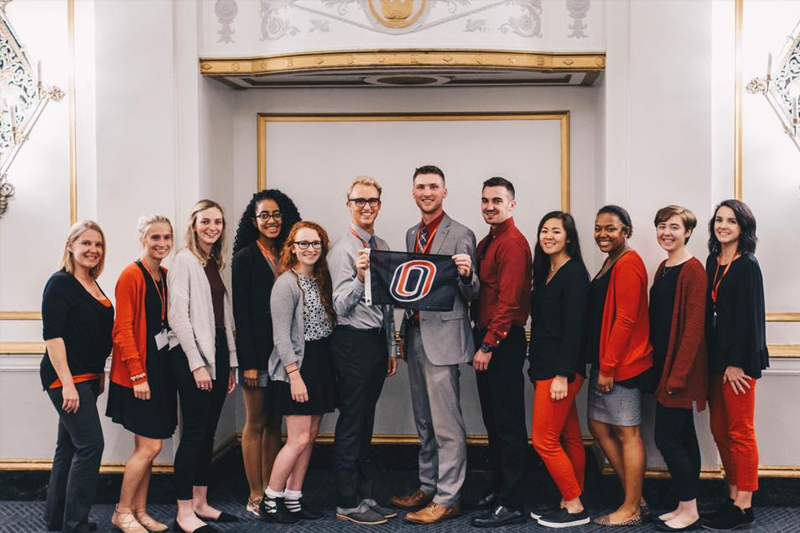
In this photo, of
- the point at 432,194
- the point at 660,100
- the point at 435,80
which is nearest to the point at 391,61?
the point at 435,80

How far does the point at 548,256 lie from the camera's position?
391 centimetres

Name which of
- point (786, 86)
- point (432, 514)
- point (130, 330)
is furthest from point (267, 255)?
point (786, 86)

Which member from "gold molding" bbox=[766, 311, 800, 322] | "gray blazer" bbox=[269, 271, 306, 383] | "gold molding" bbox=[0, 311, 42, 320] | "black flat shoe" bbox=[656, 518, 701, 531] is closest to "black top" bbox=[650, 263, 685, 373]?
"black flat shoe" bbox=[656, 518, 701, 531]

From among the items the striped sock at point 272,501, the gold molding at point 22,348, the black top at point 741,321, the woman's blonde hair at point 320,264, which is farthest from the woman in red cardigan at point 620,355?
the gold molding at point 22,348

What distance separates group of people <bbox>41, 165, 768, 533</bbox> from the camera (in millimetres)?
3670

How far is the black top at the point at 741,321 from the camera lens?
3.65 m

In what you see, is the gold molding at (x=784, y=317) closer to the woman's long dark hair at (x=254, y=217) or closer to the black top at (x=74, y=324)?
the woman's long dark hair at (x=254, y=217)

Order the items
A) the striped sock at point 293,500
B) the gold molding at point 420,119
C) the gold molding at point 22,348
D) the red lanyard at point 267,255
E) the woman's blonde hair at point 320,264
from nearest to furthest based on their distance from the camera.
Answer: the woman's blonde hair at point 320,264
the striped sock at point 293,500
the red lanyard at point 267,255
the gold molding at point 22,348
the gold molding at point 420,119

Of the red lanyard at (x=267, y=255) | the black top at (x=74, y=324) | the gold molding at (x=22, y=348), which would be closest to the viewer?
the black top at (x=74, y=324)

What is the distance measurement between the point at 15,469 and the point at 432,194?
9.90 feet

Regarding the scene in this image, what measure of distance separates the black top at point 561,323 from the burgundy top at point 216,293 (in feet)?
5.48

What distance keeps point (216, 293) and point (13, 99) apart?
1.97 meters

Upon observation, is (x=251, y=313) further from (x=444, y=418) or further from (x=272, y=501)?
(x=444, y=418)

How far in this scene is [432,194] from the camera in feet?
12.7
